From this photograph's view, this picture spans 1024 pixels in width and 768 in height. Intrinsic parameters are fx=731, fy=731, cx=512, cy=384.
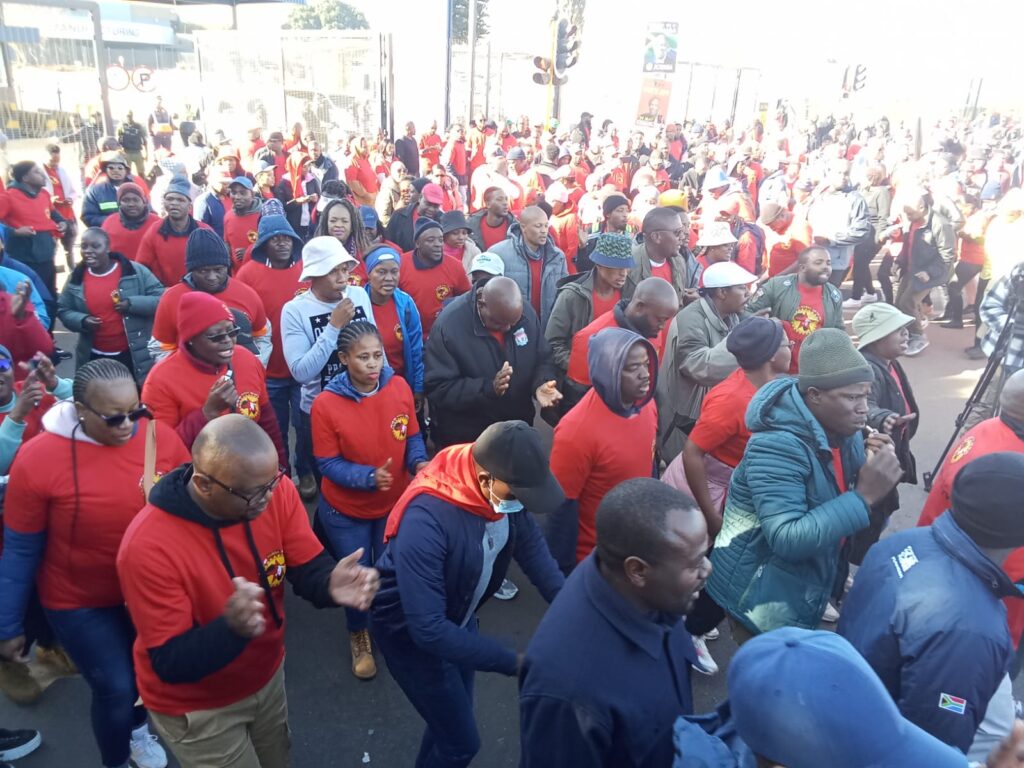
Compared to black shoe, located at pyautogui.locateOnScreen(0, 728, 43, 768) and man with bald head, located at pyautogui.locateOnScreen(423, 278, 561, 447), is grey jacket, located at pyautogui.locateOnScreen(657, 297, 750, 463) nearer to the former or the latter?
man with bald head, located at pyautogui.locateOnScreen(423, 278, 561, 447)

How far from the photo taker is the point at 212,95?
20.2m

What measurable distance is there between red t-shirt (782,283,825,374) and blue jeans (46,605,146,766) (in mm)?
4595

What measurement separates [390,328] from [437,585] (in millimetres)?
2734

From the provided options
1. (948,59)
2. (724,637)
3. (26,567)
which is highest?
(948,59)

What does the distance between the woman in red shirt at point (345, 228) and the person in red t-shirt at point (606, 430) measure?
3209 millimetres

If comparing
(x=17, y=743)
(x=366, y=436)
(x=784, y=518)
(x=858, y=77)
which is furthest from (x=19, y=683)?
(x=858, y=77)

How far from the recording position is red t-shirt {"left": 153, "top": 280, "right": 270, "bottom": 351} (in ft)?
13.9

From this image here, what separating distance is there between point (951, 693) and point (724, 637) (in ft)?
7.89

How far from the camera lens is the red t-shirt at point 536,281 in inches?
247

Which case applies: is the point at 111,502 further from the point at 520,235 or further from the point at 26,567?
the point at 520,235

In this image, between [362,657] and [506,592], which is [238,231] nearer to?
[506,592]

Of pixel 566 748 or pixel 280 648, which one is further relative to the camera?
pixel 280 648

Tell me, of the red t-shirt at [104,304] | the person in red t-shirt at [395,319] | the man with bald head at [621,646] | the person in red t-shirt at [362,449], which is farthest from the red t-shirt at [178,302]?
the man with bald head at [621,646]

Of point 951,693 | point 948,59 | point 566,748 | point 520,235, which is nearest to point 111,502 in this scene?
point 566,748
